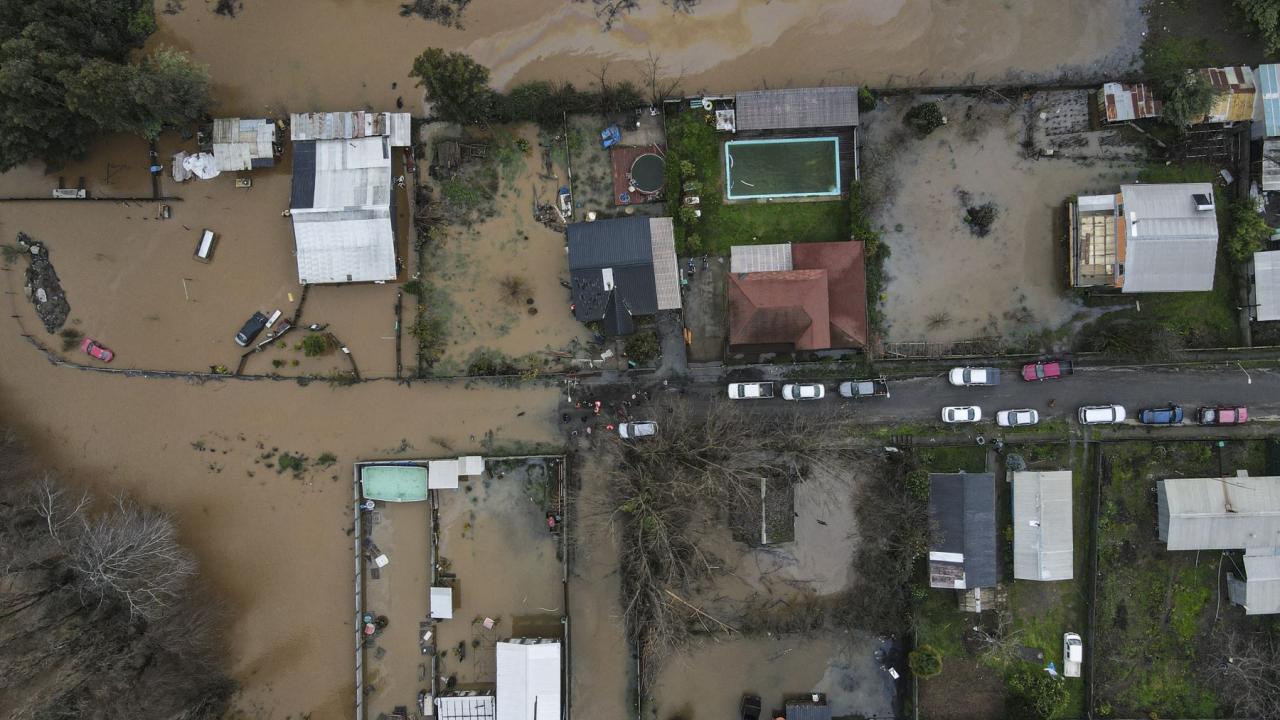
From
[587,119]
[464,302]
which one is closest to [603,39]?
[587,119]

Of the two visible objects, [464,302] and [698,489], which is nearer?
[698,489]

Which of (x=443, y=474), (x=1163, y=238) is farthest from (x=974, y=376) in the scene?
(x=443, y=474)

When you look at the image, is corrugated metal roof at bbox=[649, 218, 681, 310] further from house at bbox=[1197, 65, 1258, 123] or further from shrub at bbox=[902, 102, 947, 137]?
house at bbox=[1197, 65, 1258, 123]

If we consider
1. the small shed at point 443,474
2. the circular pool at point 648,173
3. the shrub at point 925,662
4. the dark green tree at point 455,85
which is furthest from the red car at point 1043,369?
the dark green tree at point 455,85

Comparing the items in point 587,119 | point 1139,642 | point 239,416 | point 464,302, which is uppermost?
point 587,119

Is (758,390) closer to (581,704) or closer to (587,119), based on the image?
(587,119)

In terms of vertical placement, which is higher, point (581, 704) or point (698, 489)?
point (698, 489)
